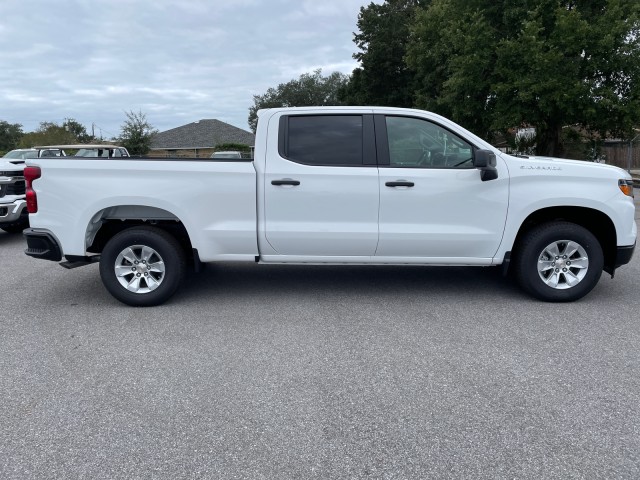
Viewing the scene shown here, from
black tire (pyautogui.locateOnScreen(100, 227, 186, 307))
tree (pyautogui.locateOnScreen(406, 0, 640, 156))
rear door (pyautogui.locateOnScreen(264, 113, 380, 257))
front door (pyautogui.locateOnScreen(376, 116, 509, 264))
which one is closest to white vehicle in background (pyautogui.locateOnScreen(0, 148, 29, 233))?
black tire (pyautogui.locateOnScreen(100, 227, 186, 307))

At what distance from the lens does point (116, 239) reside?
566 centimetres

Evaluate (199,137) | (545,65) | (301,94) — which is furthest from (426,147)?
(301,94)

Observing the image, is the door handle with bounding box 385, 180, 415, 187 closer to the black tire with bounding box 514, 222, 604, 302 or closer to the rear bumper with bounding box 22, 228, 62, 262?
the black tire with bounding box 514, 222, 604, 302

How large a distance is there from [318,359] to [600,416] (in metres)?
1.96

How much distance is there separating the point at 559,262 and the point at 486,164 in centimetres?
139

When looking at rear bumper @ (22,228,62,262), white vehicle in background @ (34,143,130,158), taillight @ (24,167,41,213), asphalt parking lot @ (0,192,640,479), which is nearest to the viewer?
asphalt parking lot @ (0,192,640,479)

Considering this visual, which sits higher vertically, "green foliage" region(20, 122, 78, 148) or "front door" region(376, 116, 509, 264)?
"green foliage" region(20, 122, 78, 148)

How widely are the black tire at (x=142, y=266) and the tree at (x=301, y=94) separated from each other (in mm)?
66981

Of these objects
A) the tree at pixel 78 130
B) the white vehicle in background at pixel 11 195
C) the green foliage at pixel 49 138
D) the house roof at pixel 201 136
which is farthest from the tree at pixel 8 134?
the white vehicle in background at pixel 11 195

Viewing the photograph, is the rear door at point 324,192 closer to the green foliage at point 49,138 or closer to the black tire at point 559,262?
the black tire at point 559,262

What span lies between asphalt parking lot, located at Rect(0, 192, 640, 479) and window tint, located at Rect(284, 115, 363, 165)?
1518 millimetres

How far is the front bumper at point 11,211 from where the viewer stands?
371 inches

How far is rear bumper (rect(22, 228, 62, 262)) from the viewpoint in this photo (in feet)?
18.4

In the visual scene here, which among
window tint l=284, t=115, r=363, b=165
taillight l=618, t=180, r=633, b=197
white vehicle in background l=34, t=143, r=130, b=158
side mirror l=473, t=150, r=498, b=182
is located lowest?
taillight l=618, t=180, r=633, b=197
